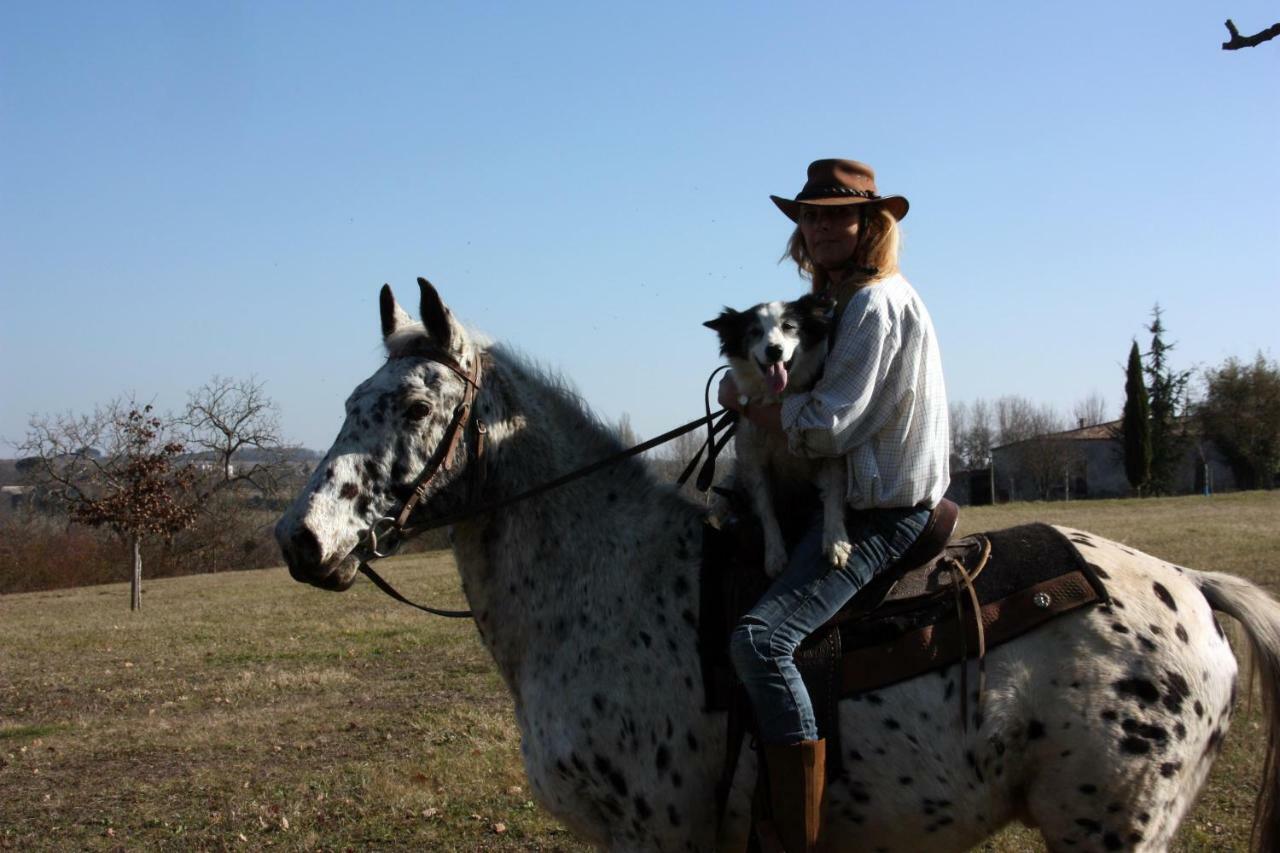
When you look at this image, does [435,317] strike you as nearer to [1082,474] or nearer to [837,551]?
[837,551]

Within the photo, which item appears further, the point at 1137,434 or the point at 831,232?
the point at 1137,434

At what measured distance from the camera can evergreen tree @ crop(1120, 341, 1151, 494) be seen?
68.5 metres

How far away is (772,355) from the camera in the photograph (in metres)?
4.26

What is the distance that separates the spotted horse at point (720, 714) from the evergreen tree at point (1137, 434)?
7078cm

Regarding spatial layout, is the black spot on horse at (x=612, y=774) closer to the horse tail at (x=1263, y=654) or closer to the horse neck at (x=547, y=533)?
the horse neck at (x=547, y=533)

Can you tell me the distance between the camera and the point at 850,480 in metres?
4.21

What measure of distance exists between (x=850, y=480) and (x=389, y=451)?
76.1 inches

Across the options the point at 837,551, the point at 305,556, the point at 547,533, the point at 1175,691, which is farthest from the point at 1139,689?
the point at 305,556

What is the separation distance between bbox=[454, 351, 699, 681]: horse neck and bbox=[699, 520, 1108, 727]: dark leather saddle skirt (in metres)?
0.32

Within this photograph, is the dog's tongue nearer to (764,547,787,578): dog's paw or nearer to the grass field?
(764,547,787,578): dog's paw

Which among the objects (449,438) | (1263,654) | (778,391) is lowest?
(1263,654)

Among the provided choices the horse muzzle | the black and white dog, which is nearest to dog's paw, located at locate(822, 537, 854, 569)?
the black and white dog

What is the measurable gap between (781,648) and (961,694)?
2.54 ft

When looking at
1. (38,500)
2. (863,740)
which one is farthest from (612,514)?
(38,500)
